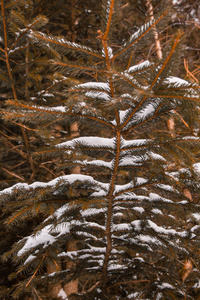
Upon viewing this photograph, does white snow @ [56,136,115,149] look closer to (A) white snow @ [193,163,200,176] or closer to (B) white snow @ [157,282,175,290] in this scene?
(A) white snow @ [193,163,200,176]

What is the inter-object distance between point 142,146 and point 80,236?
1.25m

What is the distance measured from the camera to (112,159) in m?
1.69

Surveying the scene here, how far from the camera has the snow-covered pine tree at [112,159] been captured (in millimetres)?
1141

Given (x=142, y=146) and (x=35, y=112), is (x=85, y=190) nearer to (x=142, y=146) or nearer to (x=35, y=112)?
(x=142, y=146)

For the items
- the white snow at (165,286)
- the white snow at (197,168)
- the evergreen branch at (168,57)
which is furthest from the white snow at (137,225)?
the evergreen branch at (168,57)

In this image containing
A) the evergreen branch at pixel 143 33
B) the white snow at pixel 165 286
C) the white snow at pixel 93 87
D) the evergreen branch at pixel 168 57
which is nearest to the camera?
the evergreen branch at pixel 168 57

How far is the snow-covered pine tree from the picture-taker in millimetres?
1141

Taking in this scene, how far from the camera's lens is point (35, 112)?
128cm

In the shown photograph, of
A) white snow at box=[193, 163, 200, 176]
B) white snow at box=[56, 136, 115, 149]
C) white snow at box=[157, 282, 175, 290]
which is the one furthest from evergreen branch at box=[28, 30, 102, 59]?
white snow at box=[157, 282, 175, 290]

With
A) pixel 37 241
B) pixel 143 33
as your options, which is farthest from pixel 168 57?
pixel 37 241

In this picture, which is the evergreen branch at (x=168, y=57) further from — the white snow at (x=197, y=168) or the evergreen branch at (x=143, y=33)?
the white snow at (x=197, y=168)

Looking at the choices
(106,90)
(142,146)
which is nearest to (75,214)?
(142,146)

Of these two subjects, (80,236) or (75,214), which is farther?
(80,236)

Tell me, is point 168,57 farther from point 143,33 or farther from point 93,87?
point 93,87
